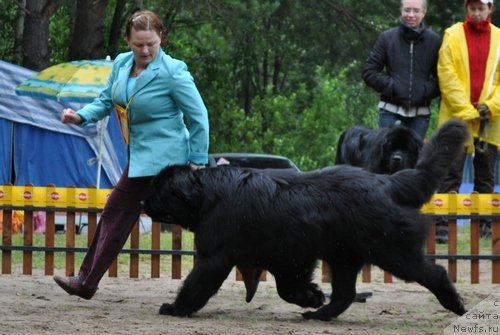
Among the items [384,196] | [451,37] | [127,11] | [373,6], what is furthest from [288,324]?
[127,11]

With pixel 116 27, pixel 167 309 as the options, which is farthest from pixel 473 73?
pixel 116 27

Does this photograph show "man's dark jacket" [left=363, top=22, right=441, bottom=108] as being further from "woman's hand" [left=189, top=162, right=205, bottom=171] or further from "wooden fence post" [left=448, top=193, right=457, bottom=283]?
"woman's hand" [left=189, top=162, right=205, bottom=171]

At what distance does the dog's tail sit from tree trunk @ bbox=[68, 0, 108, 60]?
41.6ft

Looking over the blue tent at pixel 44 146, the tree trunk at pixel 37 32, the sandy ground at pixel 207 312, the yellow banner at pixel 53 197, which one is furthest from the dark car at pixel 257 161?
the sandy ground at pixel 207 312

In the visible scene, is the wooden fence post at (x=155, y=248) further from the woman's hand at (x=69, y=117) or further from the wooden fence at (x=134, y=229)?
the woman's hand at (x=69, y=117)

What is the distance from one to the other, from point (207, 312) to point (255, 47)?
1795 cm

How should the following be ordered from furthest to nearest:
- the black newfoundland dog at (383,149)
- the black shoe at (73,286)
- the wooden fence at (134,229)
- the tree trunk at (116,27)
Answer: the tree trunk at (116,27) < the wooden fence at (134,229) < the black newfoundland dog at (383,149) < the black shoe at (73,286)

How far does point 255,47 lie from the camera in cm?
2475

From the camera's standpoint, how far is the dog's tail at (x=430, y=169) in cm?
664

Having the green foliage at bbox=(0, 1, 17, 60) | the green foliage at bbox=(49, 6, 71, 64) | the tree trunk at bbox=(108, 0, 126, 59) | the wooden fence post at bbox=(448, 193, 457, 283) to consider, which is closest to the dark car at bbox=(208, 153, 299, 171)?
the tree trunk at bbox=(108, 0, 126, 59)

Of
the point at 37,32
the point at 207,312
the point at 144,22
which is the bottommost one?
the point at 207,312

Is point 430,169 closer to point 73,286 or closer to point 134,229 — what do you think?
point 73,286

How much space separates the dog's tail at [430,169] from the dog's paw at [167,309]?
4.67 feet

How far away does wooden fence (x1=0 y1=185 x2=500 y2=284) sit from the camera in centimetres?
909
